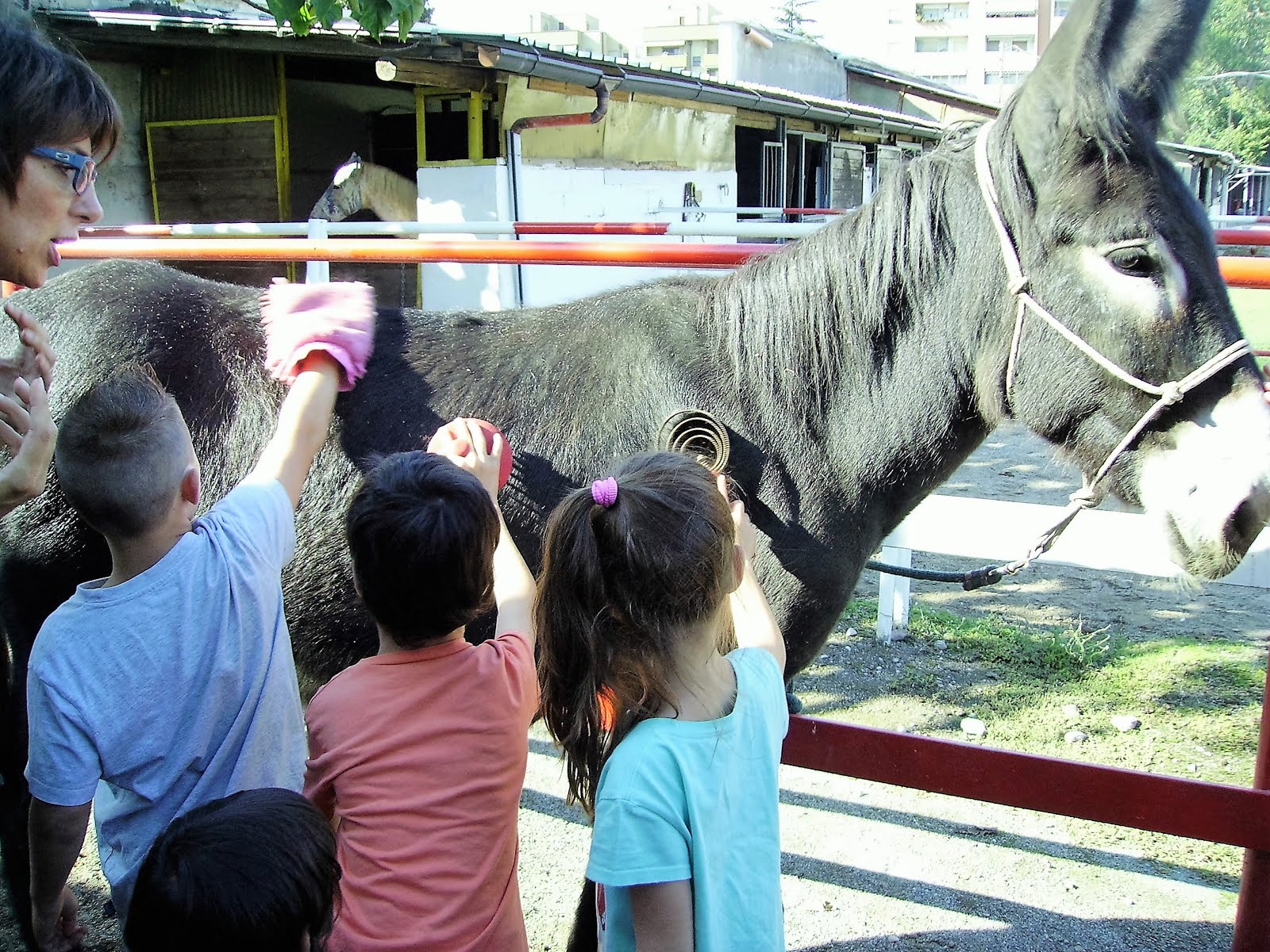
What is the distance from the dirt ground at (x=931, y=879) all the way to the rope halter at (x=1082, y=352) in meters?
0.16

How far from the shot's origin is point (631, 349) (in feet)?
7.50

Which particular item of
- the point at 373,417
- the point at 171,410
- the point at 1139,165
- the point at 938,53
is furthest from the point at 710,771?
the point at 938,53

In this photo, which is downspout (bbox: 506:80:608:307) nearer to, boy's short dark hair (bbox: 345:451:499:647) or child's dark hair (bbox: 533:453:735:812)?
boy's short dark hair (bbox: 345:451:499:647)

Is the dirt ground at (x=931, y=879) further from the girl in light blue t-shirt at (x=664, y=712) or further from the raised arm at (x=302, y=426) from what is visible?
the raised arm at (x=302, y=426)

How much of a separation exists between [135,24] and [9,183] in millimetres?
7972

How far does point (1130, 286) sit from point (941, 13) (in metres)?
102

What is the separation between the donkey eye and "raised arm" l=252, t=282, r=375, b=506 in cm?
161

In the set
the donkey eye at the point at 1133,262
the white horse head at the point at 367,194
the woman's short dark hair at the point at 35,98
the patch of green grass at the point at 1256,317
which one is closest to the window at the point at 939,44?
the patch of green grass at the point at 1256,317

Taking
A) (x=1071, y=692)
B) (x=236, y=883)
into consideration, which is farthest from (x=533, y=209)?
(x=236, y=883)

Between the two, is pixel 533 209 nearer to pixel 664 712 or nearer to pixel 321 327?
pixel 321 327

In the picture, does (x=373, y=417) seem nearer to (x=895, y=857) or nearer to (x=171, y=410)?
(x=171, y=410)

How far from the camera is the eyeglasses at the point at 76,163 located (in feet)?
5.32

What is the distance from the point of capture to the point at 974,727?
4.01m

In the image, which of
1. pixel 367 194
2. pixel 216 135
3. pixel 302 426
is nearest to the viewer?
pixel 302 426
